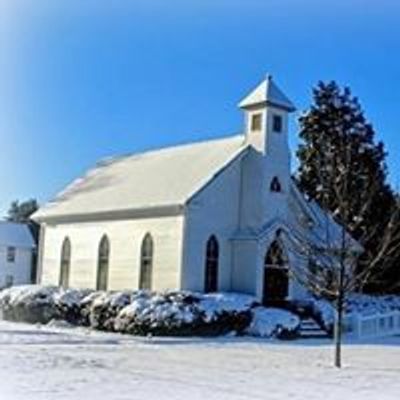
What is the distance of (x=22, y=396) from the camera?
1234 cm

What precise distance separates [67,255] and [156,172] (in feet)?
20.0

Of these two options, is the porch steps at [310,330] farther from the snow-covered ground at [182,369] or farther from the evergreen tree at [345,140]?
the evergreen tree at [345,140]

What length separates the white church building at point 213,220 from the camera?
3309 cm

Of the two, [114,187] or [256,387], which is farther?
[114,187]

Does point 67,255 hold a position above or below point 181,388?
above

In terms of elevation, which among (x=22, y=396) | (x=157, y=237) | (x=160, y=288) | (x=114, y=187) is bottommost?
(x=22, y=396)

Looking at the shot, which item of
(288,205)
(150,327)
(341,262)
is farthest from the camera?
(288,205)

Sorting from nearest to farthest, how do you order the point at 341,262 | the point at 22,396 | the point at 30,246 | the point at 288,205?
the point at 22,396
the point at 341,262
the point at 288,205
the point at 30,246

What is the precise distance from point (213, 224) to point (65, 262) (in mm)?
9621

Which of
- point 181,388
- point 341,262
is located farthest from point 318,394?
point 341,262

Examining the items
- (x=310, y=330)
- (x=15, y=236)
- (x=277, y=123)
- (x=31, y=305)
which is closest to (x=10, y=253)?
(x=15, y=236)

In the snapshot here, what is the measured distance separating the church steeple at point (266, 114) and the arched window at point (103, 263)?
7930 mm

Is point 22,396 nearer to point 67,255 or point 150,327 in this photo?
point 150,327

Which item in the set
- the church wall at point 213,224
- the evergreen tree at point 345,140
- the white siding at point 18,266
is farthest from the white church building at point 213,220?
the white siding at point 18,266
